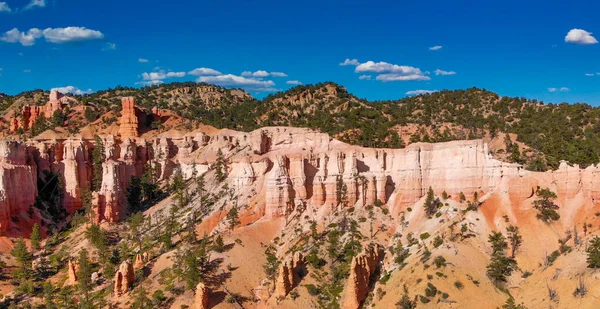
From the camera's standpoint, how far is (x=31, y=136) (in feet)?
310

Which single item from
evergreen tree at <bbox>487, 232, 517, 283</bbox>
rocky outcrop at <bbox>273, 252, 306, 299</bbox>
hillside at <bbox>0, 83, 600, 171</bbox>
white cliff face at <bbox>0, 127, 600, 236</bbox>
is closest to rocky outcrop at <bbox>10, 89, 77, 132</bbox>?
hillside at <bbox>0, 83, 600, 171</bbox>

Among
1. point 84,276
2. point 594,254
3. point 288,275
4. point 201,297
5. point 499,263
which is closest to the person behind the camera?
point 594,254

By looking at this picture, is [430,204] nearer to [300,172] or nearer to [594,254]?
[300,172]

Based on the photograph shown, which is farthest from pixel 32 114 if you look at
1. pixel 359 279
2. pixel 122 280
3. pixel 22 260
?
pixel 359 279

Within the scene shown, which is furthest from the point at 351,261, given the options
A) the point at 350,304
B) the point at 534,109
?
the point at 534,109

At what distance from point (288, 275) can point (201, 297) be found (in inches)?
318

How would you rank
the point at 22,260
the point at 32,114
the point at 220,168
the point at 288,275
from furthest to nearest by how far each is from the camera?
the point at 32,114 → the point at 220,168 → the point at 22,260 → the point at 288,275

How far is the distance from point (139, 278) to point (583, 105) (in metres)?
82.8

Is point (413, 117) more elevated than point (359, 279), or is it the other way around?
point (413, 117)

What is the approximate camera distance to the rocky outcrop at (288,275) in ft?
181

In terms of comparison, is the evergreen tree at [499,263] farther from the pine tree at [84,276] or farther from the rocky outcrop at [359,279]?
the pine tree at [84,276]

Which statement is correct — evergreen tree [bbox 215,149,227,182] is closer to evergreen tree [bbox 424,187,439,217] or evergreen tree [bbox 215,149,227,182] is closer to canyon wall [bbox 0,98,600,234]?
canyon wall [bbox 0,98,600,234]

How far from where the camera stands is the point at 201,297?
53156 mm

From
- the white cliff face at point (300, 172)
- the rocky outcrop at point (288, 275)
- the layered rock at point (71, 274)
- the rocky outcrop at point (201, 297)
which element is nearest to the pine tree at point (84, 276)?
the layered rock at point (71, 274)
